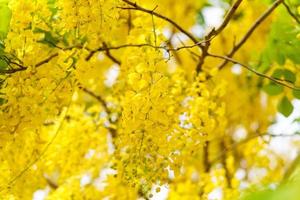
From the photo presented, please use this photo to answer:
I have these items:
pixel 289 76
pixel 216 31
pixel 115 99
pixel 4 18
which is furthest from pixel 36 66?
pixel 289 76

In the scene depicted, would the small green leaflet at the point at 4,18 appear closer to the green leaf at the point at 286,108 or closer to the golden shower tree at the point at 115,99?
the golden shower tree at the point at 115,99

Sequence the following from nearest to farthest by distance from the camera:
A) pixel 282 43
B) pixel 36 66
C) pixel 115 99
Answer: pixel 36 66, pixel 282 43, pixel 115 99

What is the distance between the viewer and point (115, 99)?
2568mm

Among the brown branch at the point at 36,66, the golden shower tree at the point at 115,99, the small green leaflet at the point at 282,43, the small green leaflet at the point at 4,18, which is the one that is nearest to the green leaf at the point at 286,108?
the golden shower tree at the point at 115,99

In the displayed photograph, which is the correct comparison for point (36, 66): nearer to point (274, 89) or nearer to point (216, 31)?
point (216, 31)

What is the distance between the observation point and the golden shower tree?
175 cm

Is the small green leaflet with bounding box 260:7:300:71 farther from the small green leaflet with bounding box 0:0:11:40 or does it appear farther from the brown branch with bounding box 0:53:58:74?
the small green leaflet with bounding box 0:0:11:40

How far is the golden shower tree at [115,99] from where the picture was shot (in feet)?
5.74

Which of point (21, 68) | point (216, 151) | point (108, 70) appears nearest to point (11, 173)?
point (21, 68)

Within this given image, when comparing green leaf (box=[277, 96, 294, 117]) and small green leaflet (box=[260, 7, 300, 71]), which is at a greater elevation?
small green leaflet (box=[260, 7, 300, 71])

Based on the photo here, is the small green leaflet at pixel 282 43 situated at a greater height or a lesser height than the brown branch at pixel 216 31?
greater

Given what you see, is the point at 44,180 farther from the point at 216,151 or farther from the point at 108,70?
the point at 216,151

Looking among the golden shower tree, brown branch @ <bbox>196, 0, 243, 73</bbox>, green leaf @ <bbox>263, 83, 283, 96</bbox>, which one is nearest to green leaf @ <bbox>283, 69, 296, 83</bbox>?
the golden shower tree

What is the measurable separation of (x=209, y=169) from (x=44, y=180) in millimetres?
994
